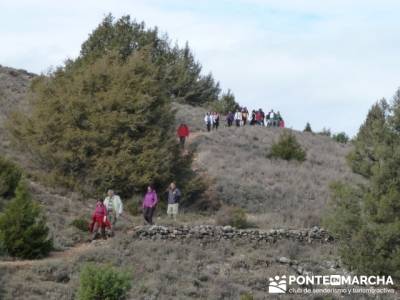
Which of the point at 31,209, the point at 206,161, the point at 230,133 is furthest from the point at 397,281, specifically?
the point at 230,133

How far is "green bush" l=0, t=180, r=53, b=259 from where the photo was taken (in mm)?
A: 19156

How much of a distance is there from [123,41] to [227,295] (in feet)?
105

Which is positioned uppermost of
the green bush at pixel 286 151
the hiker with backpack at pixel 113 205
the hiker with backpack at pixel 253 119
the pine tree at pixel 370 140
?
the hiker with backpack at pixel 253 119

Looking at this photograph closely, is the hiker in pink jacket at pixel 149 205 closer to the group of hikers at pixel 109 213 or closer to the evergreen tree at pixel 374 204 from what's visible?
the group of hikers at pixel 109 213

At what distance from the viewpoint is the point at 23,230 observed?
1923cm

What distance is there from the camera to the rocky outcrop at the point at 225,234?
72.7ft

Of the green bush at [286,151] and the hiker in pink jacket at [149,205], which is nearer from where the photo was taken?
the hiker in pink jacket at [149,205]

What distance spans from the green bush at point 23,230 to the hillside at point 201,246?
0.40 m

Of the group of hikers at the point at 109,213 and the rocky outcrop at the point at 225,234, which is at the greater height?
the group of hikers at the point at 109,213

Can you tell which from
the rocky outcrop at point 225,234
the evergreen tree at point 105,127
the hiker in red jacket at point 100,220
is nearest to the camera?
the hiker in red jacket at point 100,220

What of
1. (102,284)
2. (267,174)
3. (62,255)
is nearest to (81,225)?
(62,255)

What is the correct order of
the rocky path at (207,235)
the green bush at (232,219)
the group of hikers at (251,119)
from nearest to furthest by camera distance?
the rocky path at (207,235), the green bush at (232,219), the group of hikers at (251,119)

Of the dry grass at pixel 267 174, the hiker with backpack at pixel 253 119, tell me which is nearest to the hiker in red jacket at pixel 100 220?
the dry grass at pixel 267 174

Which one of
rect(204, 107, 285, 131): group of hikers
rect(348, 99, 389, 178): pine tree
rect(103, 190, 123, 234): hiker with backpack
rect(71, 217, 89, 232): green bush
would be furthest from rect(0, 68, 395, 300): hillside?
rect(204, 107, 285, 131): group of hikers
